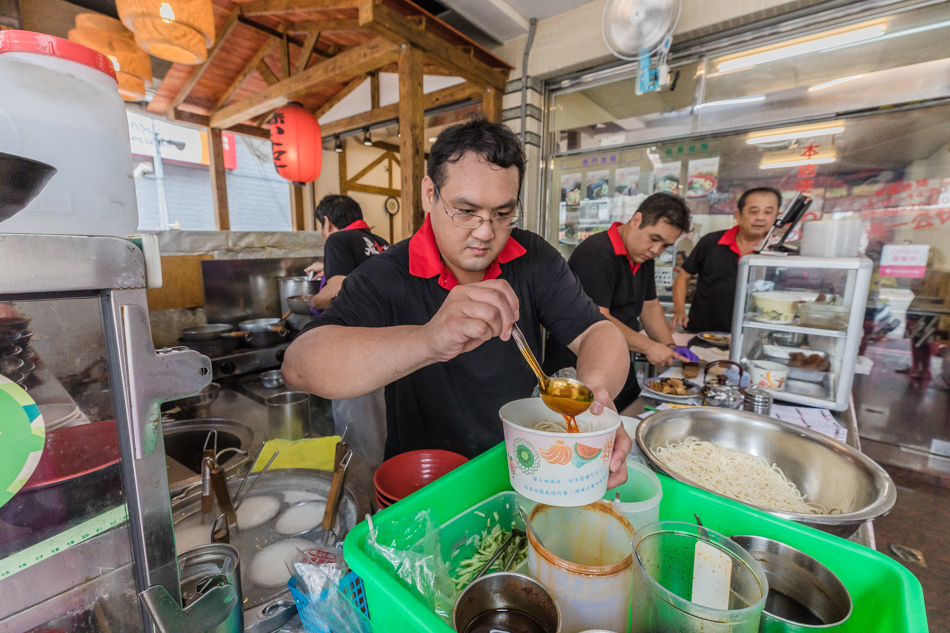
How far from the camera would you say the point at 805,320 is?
2391mm

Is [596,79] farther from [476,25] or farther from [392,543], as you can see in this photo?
[392,543]

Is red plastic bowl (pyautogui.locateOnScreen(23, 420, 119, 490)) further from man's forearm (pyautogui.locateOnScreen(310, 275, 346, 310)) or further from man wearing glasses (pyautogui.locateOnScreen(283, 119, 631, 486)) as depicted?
man's forearm (pyautogui.locateOnScreen(310, 275, 346, 310))

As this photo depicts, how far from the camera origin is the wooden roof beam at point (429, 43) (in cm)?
388

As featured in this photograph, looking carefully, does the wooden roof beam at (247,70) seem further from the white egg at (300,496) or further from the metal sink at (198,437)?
the white egg at (300,496)

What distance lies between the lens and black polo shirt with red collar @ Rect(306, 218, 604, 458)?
67.1 inches

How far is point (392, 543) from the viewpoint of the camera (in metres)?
0.82

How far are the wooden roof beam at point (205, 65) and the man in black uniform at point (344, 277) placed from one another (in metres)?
3.34

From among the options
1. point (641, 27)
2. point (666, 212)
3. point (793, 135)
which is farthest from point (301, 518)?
point (793, 135)

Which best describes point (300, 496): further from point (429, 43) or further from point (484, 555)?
point (429, 43)

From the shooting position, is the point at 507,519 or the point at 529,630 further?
the point at 507,519

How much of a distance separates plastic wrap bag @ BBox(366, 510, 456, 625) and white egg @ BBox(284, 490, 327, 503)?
1.90ft

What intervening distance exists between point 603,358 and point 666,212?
1835 millimetres

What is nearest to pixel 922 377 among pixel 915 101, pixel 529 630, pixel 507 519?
pixel 915 101

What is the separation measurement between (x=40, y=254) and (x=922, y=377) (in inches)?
241
